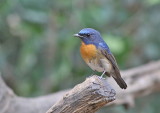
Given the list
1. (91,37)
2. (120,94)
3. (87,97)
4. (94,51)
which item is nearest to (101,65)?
(94,51)

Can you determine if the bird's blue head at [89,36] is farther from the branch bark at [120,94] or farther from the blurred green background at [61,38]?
the blurred green background at [61,38]

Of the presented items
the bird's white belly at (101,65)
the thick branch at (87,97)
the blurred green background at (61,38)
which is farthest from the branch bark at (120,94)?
the thick branch at (87,97)

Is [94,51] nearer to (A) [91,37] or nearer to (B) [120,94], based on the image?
(A) [91,37]

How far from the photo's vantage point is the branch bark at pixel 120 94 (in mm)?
3858

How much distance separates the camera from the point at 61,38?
4.96 meters

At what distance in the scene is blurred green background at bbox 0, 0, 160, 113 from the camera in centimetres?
489

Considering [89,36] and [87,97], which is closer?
[87,97]

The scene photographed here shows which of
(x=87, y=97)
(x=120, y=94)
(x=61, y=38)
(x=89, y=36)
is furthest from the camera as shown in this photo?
(x=61, y=38)

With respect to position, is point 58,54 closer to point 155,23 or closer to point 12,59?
point 12,59

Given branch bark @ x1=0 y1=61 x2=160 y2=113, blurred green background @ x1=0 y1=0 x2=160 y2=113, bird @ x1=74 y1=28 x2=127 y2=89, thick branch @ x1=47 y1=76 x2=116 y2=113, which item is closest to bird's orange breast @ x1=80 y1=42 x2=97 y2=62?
bird @ x1=74 y1=28 x2=127 y2=89

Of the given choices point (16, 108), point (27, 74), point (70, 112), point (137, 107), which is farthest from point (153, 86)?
point (70, 112)

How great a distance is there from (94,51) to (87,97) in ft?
2.54

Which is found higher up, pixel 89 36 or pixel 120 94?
pixel 120 94

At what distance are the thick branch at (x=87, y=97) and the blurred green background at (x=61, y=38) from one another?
209 centimetres
